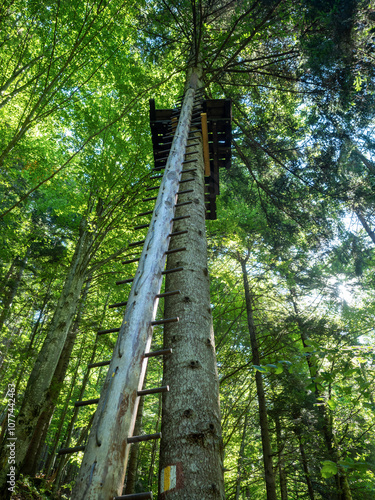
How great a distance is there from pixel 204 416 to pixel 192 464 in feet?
0.87

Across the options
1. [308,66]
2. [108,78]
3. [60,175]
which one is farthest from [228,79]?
[60,175]

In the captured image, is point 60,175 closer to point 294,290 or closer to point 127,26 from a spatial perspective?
point 127,26

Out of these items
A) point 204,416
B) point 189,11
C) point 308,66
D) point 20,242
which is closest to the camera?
point 204,416

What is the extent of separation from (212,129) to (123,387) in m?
4.91

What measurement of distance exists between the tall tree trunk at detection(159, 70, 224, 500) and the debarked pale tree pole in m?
0.43

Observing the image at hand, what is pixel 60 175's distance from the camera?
8477mm

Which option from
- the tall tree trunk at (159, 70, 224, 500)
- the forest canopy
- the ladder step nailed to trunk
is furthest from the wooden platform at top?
the tall tree trunk at (159, 70, 224, 500)

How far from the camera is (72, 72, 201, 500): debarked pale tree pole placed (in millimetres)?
1031

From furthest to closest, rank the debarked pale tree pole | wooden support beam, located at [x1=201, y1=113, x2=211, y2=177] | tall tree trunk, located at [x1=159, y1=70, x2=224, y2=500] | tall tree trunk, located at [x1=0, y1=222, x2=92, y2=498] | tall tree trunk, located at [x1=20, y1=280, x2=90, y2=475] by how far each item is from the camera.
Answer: tall tree trunk, located at [x1=20, y1=280, x2=90, y2=475]
tall tree trunk, located at [x1=0, y1=222, x2=92, y2=498]
wooden support beam, located at [x1=201, y1=113, x2=211, y2=177]
tall tree trunk, located at [x1=159, y1=70, x2=224, y2=500]
the debarked pale tree pole

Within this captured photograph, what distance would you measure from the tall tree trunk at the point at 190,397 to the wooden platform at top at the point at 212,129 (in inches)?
115

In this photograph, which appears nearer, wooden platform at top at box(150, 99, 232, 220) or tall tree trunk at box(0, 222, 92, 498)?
wooden platform at top at box(150, 99, 232, 220)

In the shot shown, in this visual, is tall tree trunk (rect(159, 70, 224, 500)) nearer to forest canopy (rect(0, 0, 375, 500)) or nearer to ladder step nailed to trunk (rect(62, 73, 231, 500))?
ladder step nailed to trunk (rect(62, 73, 231, 500))

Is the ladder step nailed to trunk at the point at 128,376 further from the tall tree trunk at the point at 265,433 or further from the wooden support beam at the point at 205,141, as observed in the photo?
the tall tree trunk at the point at 265,433

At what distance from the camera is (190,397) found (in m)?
1.75
